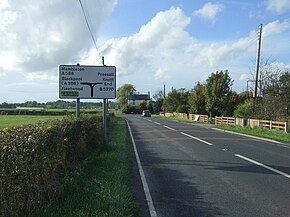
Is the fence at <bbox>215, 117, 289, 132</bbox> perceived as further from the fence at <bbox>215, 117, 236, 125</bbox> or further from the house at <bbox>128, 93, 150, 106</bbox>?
the house at <bbox>128, 93, 150, 106</bbox>

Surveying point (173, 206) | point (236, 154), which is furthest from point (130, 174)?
point (236, 154)

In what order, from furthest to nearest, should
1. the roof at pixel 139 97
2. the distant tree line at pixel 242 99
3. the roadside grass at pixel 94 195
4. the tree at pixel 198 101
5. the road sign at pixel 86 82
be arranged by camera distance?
the roof at pixel 139 97 < the tree at pixel 198 101 < the distant tree line at pixel 242 99 < the road sign at pixel 86 82 < the roadside grass at pixel 94 195

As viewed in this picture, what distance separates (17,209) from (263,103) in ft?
119

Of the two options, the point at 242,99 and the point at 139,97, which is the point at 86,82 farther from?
the point at 139,97

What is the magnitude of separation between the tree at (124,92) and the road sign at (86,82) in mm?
136430

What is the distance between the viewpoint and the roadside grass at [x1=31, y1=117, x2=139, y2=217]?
588cm

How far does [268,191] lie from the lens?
8.20 meters

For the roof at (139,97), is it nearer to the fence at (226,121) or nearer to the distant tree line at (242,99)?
the distant tree line at (242,99)

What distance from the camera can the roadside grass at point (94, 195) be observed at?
5875 millimetres

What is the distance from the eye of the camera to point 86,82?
16797 millimetres

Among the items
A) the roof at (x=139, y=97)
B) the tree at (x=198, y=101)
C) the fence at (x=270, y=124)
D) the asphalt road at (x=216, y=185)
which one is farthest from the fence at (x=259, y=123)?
the roof at (x=139, y=97)

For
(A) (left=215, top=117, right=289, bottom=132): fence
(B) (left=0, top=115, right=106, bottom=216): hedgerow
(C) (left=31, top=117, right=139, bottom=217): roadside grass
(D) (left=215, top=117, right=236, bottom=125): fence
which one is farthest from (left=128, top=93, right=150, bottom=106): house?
(B) (left=0, top=115, right=106, bottom=216): hedgerow

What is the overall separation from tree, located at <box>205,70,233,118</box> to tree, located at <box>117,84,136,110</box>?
101m

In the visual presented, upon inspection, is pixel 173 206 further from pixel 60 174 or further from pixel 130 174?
pixel 130 174
